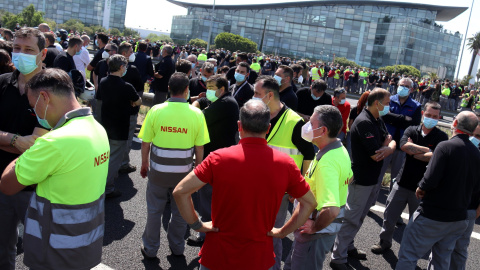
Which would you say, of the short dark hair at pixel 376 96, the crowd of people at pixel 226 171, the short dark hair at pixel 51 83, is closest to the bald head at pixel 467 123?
the crowd of people at pixel 226 171

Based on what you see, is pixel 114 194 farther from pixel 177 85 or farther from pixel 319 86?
pixel 319 86

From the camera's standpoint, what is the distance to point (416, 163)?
4723 mm

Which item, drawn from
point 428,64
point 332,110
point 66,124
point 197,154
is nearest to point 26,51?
point 66,124

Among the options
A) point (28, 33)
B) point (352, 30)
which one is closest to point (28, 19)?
point (28, 33)

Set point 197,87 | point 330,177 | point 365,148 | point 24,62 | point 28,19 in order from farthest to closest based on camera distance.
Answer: point 28,19, point 197,87, point 365,148, point 24,62, point 330,177

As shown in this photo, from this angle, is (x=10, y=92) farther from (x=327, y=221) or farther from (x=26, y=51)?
(x=327, y=221)

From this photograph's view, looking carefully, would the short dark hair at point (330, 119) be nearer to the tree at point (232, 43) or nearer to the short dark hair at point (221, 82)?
the short dark hair at point (221, 82)

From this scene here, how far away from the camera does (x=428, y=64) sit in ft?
252

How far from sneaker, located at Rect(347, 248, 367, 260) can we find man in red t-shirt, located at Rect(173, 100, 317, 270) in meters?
2.51

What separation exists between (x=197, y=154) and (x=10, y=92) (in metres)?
1.87

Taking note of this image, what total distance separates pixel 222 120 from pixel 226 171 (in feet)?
7.52

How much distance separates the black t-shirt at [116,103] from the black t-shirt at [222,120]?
53.3 inches

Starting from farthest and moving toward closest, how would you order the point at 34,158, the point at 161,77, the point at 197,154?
the point at 161,77, the point at 197,154, the point at 34,158

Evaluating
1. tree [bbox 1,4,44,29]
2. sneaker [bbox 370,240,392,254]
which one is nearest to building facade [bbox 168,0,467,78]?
tree [bbox 1,4,44,29]
